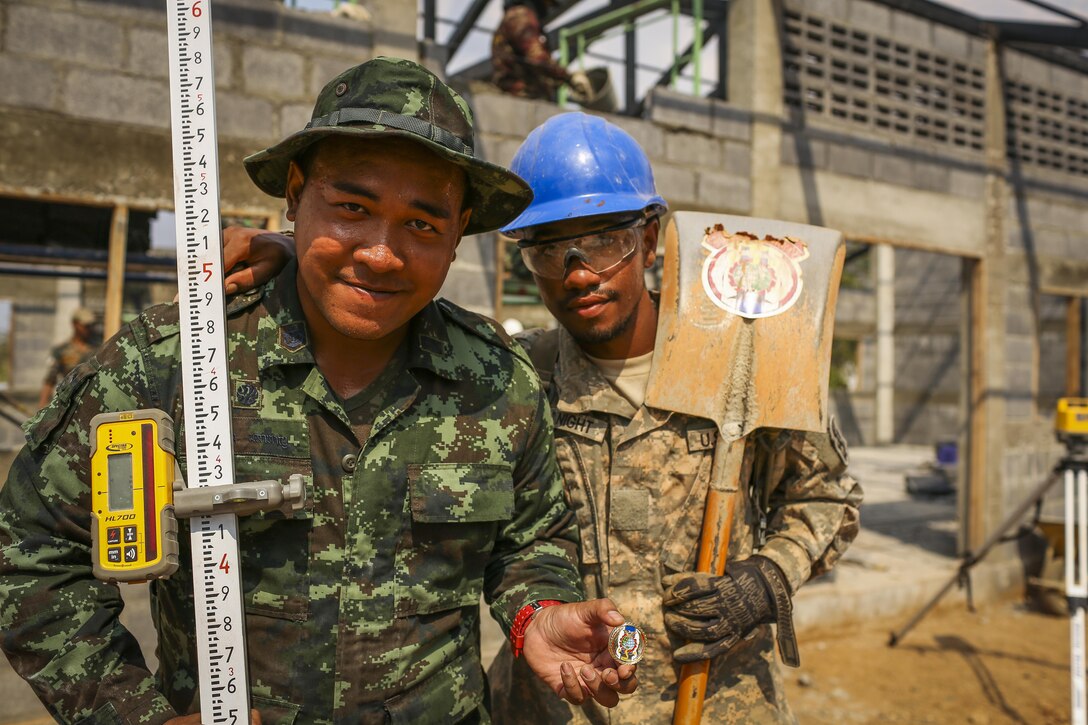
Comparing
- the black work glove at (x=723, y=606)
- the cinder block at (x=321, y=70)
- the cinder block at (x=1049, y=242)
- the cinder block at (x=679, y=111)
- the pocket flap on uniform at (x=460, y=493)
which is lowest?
the black work glove at (x=723, y=606)

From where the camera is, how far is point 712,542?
1.76 m

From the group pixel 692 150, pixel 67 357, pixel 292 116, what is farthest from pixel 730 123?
pixel 67 357

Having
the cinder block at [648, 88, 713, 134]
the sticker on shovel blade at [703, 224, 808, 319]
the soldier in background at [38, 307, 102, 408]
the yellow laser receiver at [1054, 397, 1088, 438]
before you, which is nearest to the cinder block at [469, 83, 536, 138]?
the cinder block at [648, 88, 713, 134]

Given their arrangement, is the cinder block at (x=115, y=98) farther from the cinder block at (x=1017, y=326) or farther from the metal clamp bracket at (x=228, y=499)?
the cinder block at (x=1017, y=326)

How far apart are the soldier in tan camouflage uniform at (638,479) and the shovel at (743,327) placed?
0.22 ft

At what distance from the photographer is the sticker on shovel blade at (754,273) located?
190 centimetres

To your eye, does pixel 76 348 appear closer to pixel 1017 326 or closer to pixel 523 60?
pixel 523 60

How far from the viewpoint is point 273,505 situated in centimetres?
114

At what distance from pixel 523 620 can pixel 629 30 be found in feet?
21.8

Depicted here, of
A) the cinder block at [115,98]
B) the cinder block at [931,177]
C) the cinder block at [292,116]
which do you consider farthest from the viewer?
the cinder block at [931,177]

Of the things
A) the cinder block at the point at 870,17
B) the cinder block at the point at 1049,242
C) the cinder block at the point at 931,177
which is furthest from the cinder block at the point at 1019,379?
the cinder block at the point at 870,17

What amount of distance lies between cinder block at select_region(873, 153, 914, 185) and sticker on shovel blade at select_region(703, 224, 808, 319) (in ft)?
14.2

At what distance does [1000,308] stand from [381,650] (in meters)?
6.68

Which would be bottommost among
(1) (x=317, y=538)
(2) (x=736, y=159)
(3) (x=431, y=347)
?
(1) (x=317, y=538)
